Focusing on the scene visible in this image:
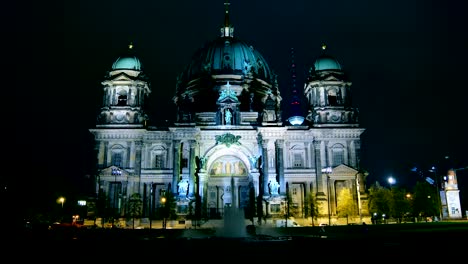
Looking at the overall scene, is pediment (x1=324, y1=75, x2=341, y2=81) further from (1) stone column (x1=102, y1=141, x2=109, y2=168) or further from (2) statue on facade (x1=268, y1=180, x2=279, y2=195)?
(1) stone column (x1=102, y1=141, x2=109, y2=168)

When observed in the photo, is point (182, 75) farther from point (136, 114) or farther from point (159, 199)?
point (159, 199)

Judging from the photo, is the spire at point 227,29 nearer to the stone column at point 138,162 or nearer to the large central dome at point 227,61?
the large central dome at point 227,61

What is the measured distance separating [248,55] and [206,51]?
8.41 m

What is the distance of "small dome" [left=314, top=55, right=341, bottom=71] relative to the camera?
233ft

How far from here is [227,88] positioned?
68562 millimetres

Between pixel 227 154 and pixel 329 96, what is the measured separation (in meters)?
19.5

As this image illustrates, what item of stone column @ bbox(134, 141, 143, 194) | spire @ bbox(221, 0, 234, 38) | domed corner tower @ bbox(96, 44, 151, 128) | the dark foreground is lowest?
the dark foreground

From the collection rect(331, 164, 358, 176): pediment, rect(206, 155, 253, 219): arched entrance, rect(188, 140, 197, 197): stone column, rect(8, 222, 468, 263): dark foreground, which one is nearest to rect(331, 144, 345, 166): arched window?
rect(331, 164, 358, 176): pediment

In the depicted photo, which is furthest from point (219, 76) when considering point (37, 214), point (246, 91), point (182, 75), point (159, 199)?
point (37, 214)

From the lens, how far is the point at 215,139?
2532 inches

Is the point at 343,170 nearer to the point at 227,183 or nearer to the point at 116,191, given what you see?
the point at 227,183

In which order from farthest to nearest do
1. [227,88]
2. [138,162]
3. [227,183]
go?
[227,88] → [227,183] → [138,162]

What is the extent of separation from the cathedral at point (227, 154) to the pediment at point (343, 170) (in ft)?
0.49

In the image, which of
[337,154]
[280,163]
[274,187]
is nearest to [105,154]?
[274,187]
